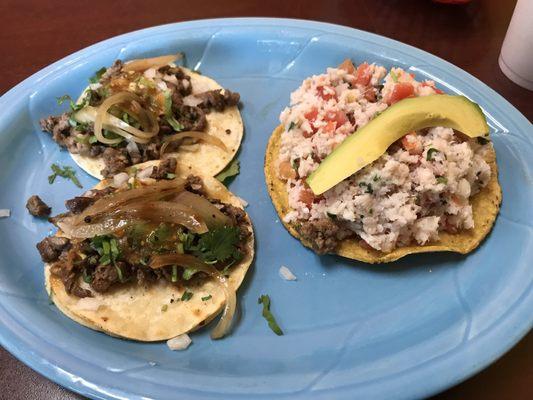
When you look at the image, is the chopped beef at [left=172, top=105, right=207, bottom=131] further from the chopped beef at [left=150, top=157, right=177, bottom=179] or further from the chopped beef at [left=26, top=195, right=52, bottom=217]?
the chopped beef at [left=26, top=195, right=52, bottom=217]

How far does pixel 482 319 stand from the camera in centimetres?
193

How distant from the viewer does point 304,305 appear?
2135 mm

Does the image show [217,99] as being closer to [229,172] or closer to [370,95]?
[229,172]

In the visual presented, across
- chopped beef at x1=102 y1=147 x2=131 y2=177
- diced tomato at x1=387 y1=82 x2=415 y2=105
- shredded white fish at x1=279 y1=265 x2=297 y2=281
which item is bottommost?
shredded white fish at x1=279 y1=265 x2=297 y2=281

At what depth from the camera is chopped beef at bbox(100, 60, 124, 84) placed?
2.79 m

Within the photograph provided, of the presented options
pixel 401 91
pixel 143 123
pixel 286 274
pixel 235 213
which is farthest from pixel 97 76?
pixel 401 91

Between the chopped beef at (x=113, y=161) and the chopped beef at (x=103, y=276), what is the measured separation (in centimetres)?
64

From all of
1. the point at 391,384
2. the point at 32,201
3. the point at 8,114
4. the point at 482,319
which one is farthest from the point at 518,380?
the point at 8,114

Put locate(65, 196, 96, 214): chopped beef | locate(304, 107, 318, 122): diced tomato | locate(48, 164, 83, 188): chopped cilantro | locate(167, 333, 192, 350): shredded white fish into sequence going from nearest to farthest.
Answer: locate(167, 333, 192, 350): shredded white fish, locate(65, 196, 96, 214): chopped beef, locate(304, 107, 318, 122): diced tomato, locate(48, 164, 83, 188): chopped cilantro

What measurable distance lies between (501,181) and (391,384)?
1.26 meters

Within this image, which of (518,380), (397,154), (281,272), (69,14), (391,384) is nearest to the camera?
(391,384)

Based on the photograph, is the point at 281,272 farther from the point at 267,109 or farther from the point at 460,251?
the point at 267,109

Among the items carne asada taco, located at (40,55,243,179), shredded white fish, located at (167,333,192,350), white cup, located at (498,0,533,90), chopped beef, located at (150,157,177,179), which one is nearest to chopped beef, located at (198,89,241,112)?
carne asada taco, located at (40,55,243,179)

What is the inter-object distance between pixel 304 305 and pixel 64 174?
61.2 inches
